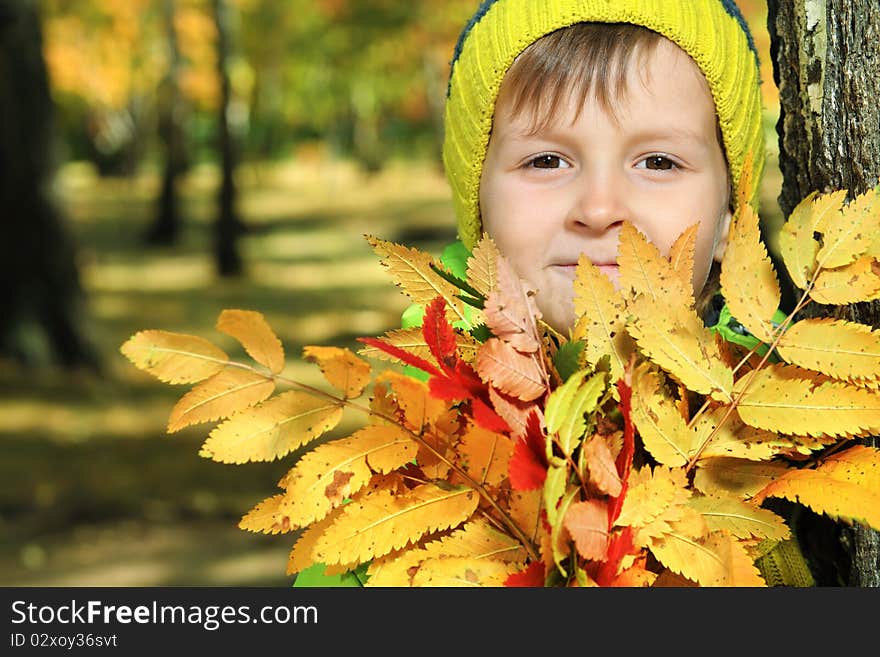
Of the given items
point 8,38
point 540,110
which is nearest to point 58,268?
point 8,38

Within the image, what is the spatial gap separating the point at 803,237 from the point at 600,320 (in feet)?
1.02

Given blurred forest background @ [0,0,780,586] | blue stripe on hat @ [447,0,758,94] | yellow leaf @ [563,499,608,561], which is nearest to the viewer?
yellow leaf @ [563,499,608,561]

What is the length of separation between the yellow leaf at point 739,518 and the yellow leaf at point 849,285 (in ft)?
0.98

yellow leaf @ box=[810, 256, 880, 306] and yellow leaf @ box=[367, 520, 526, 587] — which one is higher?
yellow leaf @ box=[810, 256, 880, 306]

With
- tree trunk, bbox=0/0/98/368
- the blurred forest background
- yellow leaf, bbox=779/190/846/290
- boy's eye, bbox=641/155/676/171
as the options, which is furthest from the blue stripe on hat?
tree trunk, bbox=0/0/98/368

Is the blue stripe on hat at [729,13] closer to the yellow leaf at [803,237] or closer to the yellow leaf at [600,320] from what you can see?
the yellow leaf at [803,237]

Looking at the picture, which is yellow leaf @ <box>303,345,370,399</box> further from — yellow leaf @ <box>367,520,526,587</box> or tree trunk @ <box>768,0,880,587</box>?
tree trunk @ <box>768,0,880,587</box>

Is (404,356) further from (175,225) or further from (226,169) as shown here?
(175,225)

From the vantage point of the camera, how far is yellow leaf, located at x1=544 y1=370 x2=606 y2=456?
44.0 inches

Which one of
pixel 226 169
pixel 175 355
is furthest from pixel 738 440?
pixel 226 169

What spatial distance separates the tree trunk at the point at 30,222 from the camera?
27.4 feet

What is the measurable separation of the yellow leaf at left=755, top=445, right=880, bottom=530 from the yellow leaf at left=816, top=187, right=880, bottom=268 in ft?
0.88

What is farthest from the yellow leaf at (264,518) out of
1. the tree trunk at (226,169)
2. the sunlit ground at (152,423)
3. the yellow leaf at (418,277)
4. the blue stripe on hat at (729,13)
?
the tree trunk at (226,169)
